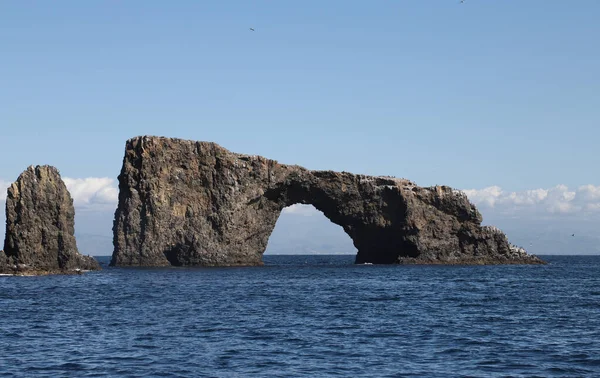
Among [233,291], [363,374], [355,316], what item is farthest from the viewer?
[233,291]

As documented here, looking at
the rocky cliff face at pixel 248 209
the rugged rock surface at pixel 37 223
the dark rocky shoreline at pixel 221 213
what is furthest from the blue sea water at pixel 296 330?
the rocky cliff face at pixel 248 209

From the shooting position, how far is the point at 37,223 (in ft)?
238

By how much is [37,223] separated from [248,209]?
26.9 meters

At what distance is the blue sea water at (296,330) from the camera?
2688cm

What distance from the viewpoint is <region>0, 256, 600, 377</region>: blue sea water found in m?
26.9

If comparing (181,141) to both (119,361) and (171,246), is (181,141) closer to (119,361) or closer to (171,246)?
(171,246)

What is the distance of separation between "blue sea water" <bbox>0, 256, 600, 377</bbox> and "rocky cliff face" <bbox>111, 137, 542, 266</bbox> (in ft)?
85.8

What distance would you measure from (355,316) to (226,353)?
13084 millimetres

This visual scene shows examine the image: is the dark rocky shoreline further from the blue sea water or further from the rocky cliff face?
the blue sea water

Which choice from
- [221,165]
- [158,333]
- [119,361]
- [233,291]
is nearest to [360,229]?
[221,165]

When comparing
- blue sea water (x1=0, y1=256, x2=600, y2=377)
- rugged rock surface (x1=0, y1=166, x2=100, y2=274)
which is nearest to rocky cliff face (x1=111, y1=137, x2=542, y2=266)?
rugged rock surface (x1=0, y1=166, x2=100, y2=274)

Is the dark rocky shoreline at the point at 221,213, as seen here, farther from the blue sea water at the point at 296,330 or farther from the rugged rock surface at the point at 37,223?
the blue sea water at the point at 296,330

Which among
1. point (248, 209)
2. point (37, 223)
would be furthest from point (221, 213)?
point (37, 223)

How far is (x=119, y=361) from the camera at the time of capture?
27.6 m
